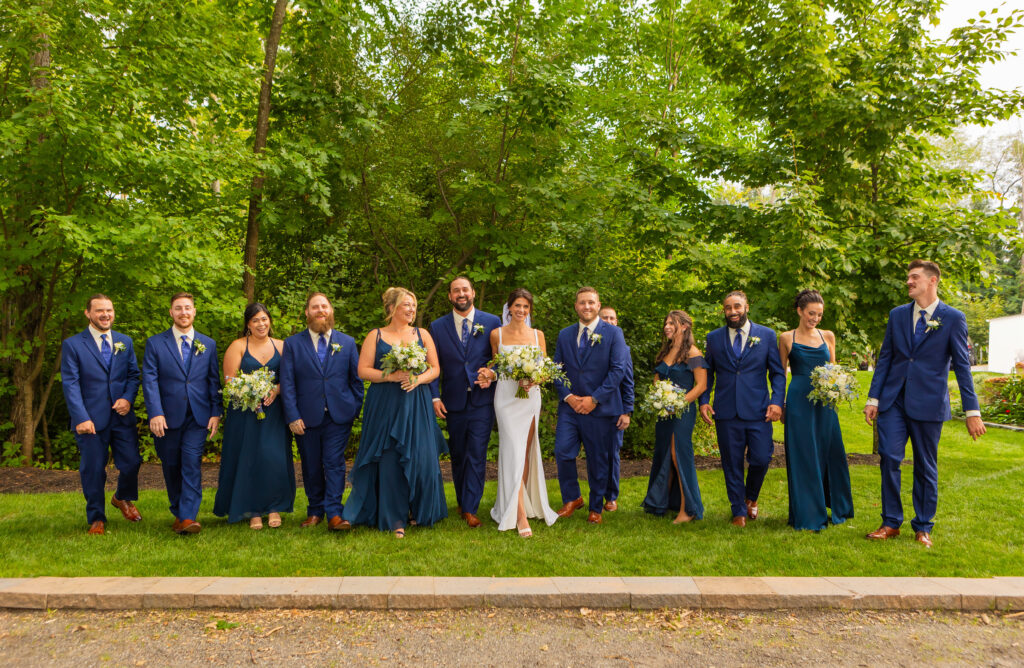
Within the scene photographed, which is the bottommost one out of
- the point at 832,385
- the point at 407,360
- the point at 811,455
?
the point at 811,455

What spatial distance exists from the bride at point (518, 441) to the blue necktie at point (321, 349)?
5.23ft

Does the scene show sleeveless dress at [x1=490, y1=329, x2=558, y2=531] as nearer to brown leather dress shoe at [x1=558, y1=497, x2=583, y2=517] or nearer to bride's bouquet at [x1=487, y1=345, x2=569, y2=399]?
bride's bouquet at [x1=487, y1=345, x2=569, y2=399]

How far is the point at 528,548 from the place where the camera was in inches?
216

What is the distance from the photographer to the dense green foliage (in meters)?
8.48

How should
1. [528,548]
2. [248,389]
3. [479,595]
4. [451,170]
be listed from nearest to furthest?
[479,595]
[528,548]
[248,389]
[451,170]

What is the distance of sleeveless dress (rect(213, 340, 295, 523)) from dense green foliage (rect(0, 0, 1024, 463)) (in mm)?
3312

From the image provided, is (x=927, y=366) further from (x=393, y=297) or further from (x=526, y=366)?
(x=393, y=297)

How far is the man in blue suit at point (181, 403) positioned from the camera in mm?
5918

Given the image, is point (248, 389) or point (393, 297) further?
point (393, 297)

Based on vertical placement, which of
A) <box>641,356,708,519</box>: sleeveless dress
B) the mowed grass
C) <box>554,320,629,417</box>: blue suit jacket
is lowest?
the mowed grass

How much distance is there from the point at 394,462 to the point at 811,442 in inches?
154

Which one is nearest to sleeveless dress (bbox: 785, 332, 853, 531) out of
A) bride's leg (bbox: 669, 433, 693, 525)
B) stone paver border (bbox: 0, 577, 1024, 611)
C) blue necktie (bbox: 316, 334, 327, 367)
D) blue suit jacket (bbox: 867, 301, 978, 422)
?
blue suit jacket (bbox: 867, 301, 978, 422)

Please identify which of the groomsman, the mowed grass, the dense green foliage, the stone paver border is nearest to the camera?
the stone paver border

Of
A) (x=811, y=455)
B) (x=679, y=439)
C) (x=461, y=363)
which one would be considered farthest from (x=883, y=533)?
(x=461, y=363)
